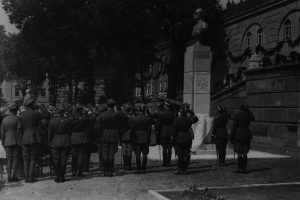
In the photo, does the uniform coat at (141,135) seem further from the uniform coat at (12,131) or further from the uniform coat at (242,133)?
the uniform coat at (12,131)

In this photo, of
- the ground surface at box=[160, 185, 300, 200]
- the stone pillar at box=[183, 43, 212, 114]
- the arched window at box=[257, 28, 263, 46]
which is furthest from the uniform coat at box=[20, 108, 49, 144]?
the arched window at box=[257, 28, 263, 46]

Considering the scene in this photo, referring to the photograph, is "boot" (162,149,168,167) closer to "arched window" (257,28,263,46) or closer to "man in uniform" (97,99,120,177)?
"man in uniform" (97,99,120,177)

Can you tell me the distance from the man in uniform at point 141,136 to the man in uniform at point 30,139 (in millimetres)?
2694

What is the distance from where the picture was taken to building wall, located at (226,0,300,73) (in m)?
31.0

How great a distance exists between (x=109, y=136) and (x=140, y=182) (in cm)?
170

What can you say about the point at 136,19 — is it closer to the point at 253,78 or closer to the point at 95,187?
the point at 253,78

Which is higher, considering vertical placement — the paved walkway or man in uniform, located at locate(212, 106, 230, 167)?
man in uniform, located at locate(212, 106, 230, 167)

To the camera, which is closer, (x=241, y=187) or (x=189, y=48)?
(x=241, y=187)

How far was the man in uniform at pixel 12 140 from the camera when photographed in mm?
11781

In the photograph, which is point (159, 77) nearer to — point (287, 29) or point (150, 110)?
point (287, 29)

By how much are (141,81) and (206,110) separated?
21.2 meters

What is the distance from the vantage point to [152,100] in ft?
176

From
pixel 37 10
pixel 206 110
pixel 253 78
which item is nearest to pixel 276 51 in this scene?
pixel 253 78

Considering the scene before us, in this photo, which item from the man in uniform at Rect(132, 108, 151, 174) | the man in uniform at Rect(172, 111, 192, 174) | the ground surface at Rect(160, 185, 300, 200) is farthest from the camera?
the man in uniform at Rect(132, 108, 151, 174)
